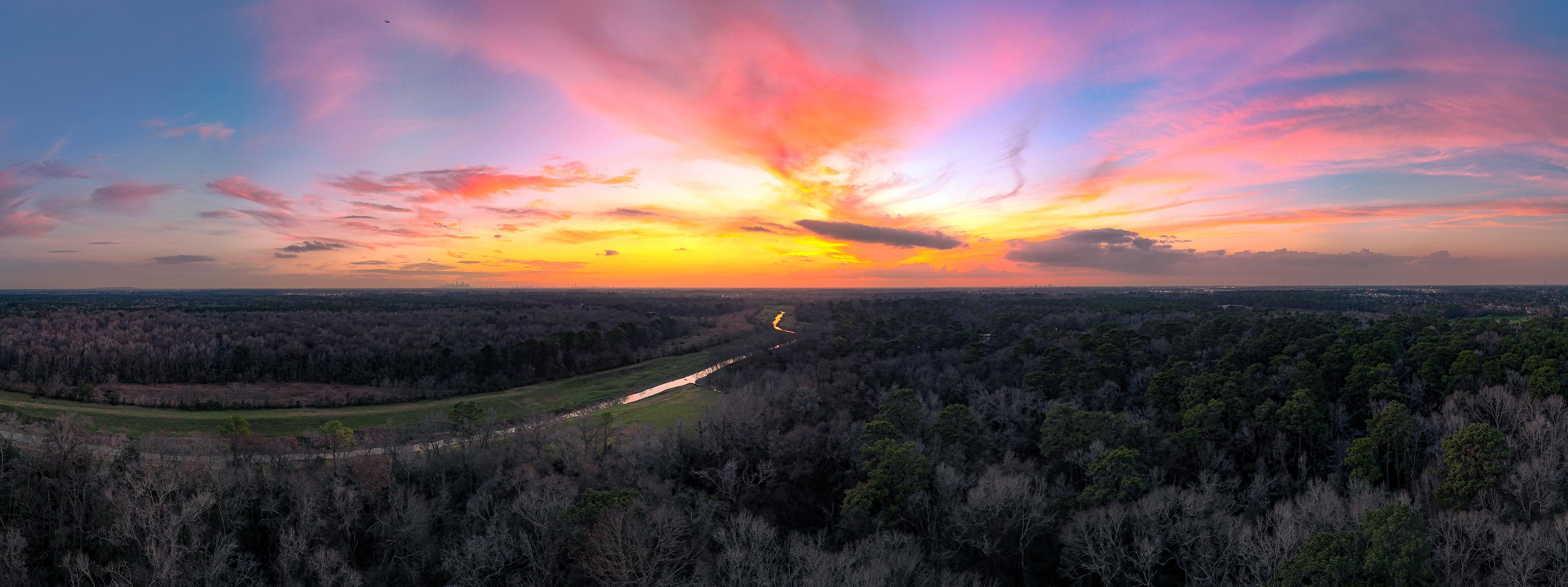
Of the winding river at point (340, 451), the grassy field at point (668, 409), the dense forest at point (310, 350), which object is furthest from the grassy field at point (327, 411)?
the winding river at point (340, 451)

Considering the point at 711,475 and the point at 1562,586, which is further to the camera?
the point at 711,475

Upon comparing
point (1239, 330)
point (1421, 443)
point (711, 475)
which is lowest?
point (711, 475)

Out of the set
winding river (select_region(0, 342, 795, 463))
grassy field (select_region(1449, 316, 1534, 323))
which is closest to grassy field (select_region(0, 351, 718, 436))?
winding river (select_region(0, 342, 795, 463))

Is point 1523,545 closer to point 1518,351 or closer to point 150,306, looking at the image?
point 1518,351

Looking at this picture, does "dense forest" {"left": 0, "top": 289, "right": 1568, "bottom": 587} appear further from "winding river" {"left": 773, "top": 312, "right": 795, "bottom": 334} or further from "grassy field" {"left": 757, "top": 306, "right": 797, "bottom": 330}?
"grassy field" {"left": 757, "top": 306, "right": 797, "bottom": 330}

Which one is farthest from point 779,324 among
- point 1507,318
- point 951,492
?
point 1507,318

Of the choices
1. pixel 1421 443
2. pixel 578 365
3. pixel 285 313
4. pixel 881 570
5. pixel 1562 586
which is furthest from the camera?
pixel 285 313

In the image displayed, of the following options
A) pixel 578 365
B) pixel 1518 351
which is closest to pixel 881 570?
pixel 1518 351
